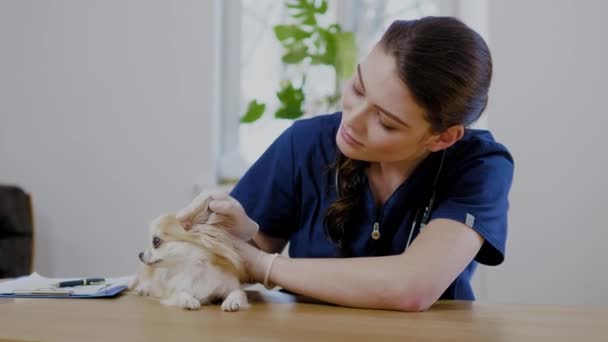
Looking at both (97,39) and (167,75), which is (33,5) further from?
(167,75)

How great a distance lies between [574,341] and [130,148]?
7.63ft

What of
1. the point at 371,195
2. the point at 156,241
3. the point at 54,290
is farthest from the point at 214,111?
the point at 156,241

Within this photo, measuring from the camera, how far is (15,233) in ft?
8.83

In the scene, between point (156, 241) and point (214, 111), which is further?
point (214, 111)

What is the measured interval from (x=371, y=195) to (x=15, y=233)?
1921 mm

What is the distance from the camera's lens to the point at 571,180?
231 centimetres

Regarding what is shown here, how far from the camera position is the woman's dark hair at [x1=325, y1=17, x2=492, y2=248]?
1.14 m

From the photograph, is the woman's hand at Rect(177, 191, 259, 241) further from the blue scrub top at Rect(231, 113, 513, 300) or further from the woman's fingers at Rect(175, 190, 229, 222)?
the blue scrub top at Rect(231, 113, 513, 300)

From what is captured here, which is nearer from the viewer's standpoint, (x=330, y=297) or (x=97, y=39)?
(x=330, y=297)

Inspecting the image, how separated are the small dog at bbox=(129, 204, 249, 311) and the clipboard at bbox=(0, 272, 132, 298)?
0.49 feet

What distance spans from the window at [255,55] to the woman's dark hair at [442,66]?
68.3 inches

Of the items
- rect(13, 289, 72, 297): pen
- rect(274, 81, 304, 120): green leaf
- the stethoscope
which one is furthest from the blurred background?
rect(13, 289, 72, 297): pen

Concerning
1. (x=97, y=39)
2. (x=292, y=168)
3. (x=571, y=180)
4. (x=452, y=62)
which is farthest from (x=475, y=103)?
(x=97, y=39)

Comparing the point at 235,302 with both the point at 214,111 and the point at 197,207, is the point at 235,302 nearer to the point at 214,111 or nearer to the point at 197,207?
the point at 197,207
